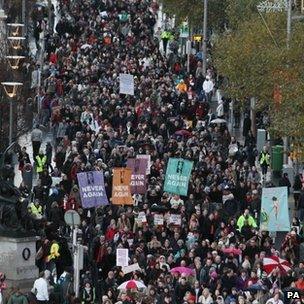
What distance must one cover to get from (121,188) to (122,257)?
22.7 ft

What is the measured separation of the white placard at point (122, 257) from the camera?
59216mm

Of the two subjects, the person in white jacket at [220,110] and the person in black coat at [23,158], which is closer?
the person in black coat at [23,158]

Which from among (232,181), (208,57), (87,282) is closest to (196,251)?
(87,282)

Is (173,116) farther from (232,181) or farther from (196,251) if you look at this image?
(196,251)

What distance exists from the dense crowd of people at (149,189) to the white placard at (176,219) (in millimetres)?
141

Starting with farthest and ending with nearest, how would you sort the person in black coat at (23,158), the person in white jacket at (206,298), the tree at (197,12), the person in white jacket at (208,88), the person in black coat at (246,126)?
the tree at (197,12) < the person in white jacket at (208,88) < the person in black coat at (246,126) < the person in black coat at (23,158) < the person in white jacket at (206,298)

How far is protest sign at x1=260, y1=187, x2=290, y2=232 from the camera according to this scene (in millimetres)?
63406

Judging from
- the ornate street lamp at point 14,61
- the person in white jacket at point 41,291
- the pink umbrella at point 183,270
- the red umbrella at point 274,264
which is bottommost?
the person in white jacket at point 41,291

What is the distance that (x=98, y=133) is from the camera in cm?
7825

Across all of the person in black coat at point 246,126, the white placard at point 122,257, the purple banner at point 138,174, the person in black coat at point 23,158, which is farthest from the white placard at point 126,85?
the white placard at point 122,257

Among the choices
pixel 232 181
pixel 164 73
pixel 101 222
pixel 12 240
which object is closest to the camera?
pixel 12 240

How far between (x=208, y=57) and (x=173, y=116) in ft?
67.5

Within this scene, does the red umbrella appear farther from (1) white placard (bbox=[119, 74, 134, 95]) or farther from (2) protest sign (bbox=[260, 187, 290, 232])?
(1) white placard (bbox=[119, 74, 134, 95])

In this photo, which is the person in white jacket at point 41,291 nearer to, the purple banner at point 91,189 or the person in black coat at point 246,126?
the purple banner at point 91,189
